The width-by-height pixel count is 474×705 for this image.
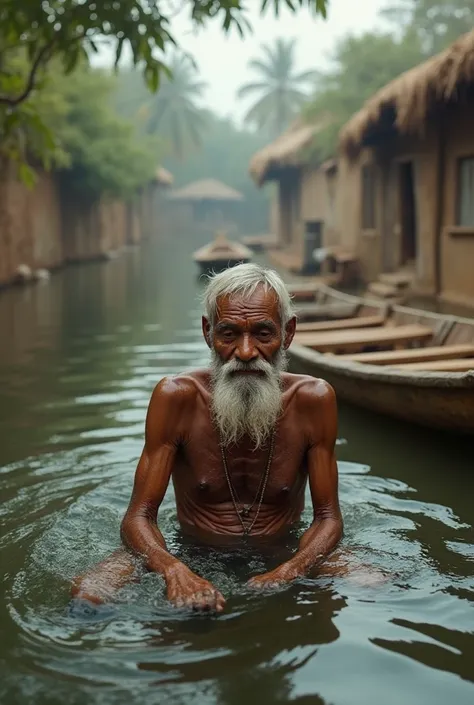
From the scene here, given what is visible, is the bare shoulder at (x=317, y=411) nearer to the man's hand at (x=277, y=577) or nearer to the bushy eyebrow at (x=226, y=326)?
the bushy eyebrow at (x=226, y=326)

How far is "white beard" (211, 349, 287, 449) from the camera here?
340 cm

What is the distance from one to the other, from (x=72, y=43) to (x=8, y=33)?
1.56 ft

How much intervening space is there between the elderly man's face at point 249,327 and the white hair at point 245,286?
0.03m

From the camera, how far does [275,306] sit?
3.41 metres

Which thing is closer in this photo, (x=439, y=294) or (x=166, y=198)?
(x=439, y=294)

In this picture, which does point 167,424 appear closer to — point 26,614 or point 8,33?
point 26,614

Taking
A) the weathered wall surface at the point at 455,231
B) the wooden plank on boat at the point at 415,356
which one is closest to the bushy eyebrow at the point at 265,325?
the wooden plank on boat at the point at 415,356

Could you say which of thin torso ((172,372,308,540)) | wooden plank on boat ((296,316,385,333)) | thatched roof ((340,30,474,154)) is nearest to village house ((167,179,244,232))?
thatched roof ((340,30,474,154))

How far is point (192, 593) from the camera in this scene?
10.0ft

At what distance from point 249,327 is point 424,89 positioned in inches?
369

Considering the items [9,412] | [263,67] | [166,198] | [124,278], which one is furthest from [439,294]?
[263,67]

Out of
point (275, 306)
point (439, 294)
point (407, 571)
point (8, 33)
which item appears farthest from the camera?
point (439, 294)

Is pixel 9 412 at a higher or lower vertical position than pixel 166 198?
lower

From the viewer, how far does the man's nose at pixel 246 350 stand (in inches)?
131
